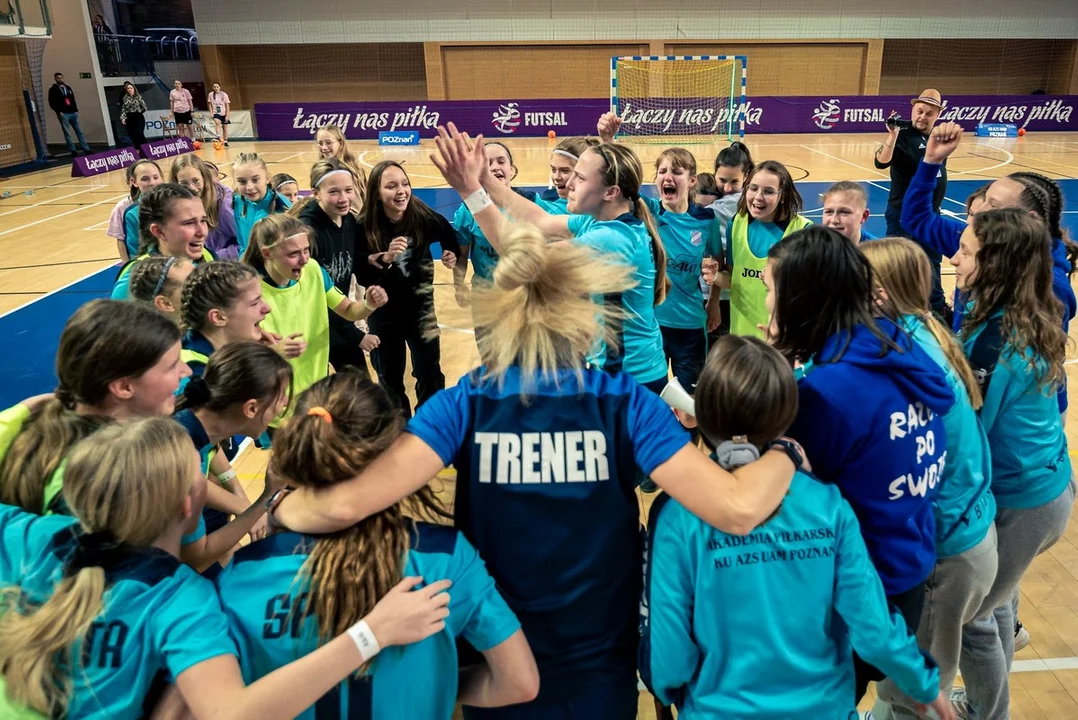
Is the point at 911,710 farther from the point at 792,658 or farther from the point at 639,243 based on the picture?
the point at 639,243

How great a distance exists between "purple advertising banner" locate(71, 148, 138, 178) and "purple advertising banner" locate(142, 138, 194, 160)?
47cm

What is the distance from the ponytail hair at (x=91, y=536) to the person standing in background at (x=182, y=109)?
75.8ft

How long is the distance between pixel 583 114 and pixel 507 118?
2.44m

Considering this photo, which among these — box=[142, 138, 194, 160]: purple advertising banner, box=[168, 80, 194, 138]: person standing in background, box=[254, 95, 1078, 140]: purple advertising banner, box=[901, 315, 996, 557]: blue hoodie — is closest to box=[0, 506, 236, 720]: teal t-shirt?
box=[901, 315, 996, 557]: blue hoodie

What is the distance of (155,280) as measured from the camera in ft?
11.6

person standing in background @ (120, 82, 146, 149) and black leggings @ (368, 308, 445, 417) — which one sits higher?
person standing in background @ (120, 82, 146, 149)

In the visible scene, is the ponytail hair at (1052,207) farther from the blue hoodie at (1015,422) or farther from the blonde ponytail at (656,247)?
the blonde ponytail at (656,247)

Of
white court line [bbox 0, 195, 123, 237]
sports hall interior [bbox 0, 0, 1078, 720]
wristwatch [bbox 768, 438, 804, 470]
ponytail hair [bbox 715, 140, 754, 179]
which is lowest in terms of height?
white court line [bbox 0, 195, 123, 237]

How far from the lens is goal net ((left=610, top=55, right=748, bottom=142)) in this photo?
2203cm

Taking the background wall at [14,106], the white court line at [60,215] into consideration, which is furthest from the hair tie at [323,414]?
the background wall at [14,106]

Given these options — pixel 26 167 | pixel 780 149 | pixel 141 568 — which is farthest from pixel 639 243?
pixel 26 167

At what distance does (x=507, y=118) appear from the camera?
23641 mm

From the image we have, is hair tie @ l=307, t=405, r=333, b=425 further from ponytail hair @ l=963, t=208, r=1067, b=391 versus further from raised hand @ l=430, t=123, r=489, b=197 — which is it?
ponytail hair @ l=963, t=208, r=1067, b=391

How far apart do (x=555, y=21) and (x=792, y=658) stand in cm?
2777
